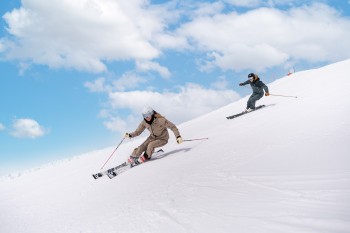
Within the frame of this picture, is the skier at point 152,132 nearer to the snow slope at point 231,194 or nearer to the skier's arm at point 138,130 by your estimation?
the skier's arm at point 138,130

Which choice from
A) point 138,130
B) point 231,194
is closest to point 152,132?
point 138,130

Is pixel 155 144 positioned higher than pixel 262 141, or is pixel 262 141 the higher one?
pixel 155 144

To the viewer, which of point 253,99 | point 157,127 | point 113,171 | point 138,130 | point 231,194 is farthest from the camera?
point 253,99

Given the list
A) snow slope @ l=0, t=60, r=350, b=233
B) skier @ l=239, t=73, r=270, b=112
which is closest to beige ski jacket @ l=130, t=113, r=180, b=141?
snow slope @ l=0, t=60, r=350, b=233

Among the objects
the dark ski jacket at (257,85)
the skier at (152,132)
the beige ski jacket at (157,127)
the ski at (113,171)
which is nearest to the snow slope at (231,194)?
the ski at (113,171)

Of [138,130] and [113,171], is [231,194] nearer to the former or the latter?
[113,171]

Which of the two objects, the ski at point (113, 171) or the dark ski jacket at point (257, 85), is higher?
the dark ski jacket at point (257, 85)

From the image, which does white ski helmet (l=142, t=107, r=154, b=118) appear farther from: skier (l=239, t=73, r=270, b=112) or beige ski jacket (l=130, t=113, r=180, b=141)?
skier (l=239, t=73, r=270, b=112)

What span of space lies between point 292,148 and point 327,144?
27.4 inches

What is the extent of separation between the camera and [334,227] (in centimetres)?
336

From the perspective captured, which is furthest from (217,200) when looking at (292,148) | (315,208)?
(292,148)

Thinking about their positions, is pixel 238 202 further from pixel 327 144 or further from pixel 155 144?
pixel 155 144

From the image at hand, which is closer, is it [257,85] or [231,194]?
[231,194]

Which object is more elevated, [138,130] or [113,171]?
[138,130]
